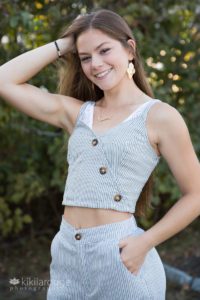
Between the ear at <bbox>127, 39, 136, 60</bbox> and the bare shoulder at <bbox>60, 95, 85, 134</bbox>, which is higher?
the ear at <bbox>127, 39, 136, 60</bbox>

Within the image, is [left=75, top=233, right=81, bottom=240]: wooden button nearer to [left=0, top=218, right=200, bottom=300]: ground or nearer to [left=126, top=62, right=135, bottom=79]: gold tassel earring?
[left=126, top=62, right=135, bottom=79]: gold tassel earring

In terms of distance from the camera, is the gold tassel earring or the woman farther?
the gold tassel earring

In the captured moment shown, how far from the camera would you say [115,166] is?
2027 mm

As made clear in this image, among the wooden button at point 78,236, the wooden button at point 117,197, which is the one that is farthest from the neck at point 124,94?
the wooden button at point 78,236

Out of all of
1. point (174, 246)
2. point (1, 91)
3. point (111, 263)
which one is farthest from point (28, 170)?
point (111, 263)

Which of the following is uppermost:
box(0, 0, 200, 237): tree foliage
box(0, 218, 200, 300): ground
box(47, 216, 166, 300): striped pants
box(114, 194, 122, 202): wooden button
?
box(114, 194, 122, 202): wooden button

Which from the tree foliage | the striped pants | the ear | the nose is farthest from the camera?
the tree foliage

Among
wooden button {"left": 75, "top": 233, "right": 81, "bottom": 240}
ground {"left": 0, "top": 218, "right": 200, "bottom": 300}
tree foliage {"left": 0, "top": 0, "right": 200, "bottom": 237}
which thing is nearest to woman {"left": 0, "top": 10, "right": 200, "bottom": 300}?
wooden button {"left": 75, "top": 233, "right": 81, "bottom": 240}

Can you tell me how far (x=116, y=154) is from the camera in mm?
2025

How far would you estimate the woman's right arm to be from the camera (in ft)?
7.38

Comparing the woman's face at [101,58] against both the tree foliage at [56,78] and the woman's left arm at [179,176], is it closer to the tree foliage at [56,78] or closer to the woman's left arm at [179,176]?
the woman's left arm at [179,176]

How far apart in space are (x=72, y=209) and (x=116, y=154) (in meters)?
0.24

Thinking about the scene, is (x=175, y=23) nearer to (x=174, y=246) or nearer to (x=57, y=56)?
(x=174, y=246)

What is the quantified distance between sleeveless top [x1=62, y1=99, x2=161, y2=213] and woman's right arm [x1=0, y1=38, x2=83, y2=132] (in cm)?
22
